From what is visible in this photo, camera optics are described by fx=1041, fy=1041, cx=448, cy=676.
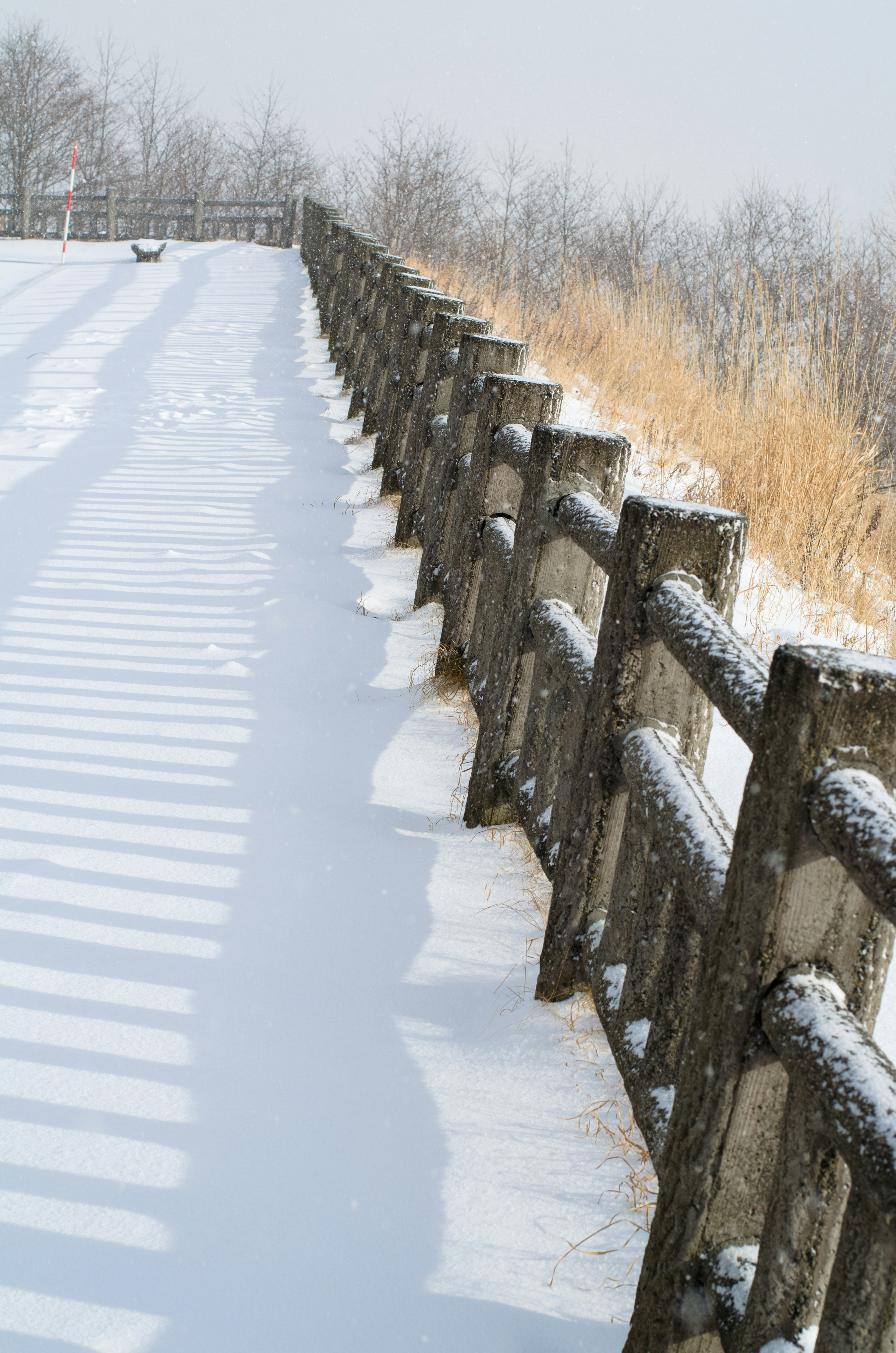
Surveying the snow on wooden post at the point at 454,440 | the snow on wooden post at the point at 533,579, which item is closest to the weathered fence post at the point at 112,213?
the snow on wooden post at the point at 454,440

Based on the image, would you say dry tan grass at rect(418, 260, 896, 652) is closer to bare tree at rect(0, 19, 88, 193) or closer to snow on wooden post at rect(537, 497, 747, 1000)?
snow on wooden post at rect(537, 497, 747, 1000)

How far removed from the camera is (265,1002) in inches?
80.4

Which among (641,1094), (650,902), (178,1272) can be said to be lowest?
(178,1272)

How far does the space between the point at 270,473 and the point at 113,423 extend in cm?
162

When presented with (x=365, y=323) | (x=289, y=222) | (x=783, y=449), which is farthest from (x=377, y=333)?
(x=289, y=222)

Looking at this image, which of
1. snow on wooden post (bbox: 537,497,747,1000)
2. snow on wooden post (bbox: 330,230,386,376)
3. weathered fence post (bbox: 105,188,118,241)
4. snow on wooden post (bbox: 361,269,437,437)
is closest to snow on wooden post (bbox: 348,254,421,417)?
snow on wooden post (bbox: 361,269,437,437)

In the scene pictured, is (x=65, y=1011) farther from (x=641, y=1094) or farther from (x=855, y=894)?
(x=855, y=894)

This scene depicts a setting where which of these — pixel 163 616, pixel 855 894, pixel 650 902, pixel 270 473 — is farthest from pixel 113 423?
pixel 855 894

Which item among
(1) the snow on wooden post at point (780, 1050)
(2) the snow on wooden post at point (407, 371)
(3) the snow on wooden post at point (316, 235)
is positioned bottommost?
(1) the snow on wooden post at point (780, 1050)

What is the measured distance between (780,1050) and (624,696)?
0.82m

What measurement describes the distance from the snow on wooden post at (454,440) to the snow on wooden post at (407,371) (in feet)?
3.32

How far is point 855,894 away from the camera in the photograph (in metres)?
1.07

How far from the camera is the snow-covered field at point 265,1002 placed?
1.49 meters

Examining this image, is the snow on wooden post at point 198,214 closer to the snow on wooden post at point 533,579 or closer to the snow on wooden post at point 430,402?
the snow on wooden post at point 430,402
